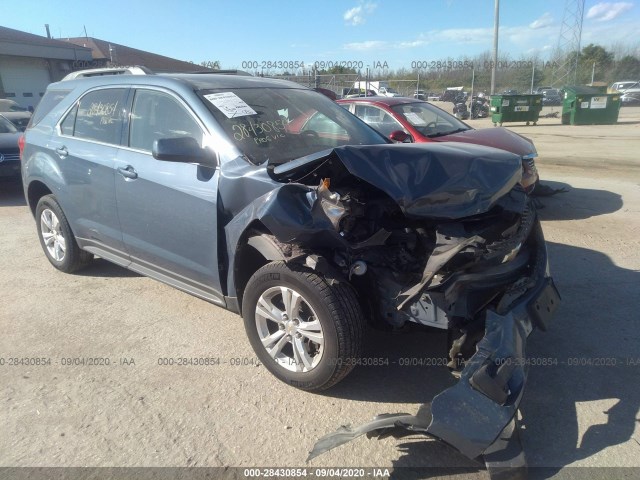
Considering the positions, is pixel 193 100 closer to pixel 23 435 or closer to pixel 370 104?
pixel 23 435

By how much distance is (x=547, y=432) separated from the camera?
8.81 feet

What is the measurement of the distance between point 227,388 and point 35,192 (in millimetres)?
3423

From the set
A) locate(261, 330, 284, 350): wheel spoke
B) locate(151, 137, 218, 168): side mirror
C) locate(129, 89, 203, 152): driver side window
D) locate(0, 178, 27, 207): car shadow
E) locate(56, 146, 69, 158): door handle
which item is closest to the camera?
locate(261, 330, 284, 350): wheel spoke

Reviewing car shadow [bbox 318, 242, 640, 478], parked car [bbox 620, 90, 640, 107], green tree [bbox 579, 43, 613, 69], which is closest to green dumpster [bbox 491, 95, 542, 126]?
parked car [bbox 620, 90, 640, 107]

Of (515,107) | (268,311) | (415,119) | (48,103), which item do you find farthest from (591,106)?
(268,311)

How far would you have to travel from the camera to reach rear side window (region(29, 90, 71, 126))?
5.02 metres

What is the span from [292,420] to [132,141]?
253cm

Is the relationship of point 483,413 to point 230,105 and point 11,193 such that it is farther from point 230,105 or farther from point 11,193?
point 11,193

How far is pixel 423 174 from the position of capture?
9.45 feet

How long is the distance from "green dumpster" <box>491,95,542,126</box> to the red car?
47.9 ft

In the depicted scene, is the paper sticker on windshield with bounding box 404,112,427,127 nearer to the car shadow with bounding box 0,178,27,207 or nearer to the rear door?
the rear door

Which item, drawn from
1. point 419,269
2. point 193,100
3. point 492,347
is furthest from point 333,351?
point 193,100

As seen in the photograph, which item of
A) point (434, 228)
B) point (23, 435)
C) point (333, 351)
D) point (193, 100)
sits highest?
point (193, 100)

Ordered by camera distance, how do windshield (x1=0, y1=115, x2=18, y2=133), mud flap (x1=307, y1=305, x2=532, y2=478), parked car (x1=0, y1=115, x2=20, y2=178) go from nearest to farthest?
mud flap (x1=307, y1=305, x2=532, y2=478) < parked car (x1=0, y1=115, x2=20, y2=178) < windshield (x1=0, y1=115, x2=18, y2=133)
